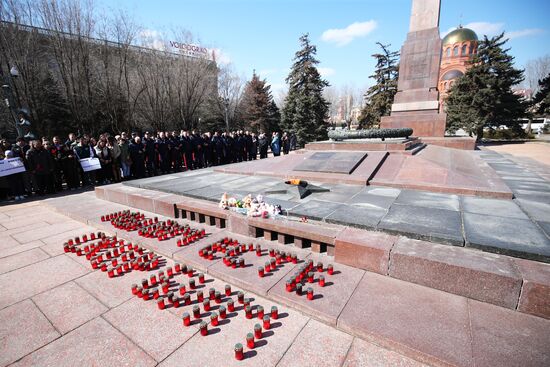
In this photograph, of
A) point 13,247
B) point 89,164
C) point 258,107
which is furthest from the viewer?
point 258,107

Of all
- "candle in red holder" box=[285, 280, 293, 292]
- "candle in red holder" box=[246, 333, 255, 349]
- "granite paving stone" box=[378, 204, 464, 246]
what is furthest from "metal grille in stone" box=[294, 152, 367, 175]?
"candle in red holder" box=[246, 333, 255, 349]

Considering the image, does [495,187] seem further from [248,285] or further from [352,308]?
[248,285]

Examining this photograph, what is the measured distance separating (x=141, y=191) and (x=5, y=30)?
13.4 metres

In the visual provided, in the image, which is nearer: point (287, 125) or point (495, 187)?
point (495, 187)

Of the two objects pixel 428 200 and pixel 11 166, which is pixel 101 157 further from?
pixel 428 200

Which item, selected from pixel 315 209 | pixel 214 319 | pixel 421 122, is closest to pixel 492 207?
pixel 315 209

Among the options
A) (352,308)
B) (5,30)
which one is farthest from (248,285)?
(5,30)

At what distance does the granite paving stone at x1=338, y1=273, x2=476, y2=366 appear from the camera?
2.06 m

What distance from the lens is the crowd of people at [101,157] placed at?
28.4 ft

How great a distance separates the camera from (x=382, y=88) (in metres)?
28.8

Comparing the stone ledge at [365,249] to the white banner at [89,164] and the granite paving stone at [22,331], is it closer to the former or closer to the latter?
the granite paving stone at [22,331]

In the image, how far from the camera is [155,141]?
11.9 m

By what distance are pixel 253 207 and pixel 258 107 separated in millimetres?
30748

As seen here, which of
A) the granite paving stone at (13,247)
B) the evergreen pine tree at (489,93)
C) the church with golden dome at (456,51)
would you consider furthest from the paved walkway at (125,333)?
→ the church with golden dome at (456,51)
